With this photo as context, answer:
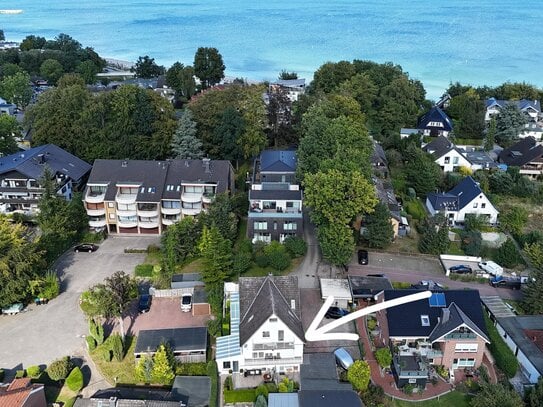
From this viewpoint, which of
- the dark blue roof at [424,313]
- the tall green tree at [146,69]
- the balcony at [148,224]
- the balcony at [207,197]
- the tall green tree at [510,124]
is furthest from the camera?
the tall green tree at [146,69]

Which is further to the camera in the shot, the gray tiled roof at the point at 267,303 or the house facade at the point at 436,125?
the house facade at the point at 436,125

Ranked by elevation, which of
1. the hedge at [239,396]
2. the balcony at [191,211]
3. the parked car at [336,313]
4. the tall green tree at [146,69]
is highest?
the tall green tree at [146,69]

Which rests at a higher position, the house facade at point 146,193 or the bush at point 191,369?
the house facade at point 146,193

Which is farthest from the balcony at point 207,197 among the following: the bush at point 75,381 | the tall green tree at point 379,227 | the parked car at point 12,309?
the bush at point 75,381

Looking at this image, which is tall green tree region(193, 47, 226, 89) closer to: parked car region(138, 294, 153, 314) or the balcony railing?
parked car region(138, 294, 153, 314)

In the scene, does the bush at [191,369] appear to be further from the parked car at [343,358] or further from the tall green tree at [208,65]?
the tall green tree at [208,65]

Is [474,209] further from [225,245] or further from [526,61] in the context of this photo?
[526,61]

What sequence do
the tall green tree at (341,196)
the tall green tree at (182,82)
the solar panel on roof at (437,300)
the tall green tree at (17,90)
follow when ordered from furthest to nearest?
the tall green tree at (182,82) → the tall green tree at (17,90) → the tall green tree at (341,196) → the solar panel on roof at (437,300)

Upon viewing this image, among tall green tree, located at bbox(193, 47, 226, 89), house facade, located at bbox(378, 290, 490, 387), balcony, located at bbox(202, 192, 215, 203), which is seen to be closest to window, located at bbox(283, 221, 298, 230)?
balcony, located at bbox(202, 192, 215, 203)

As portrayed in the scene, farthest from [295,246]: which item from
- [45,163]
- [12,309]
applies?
[45,163]
